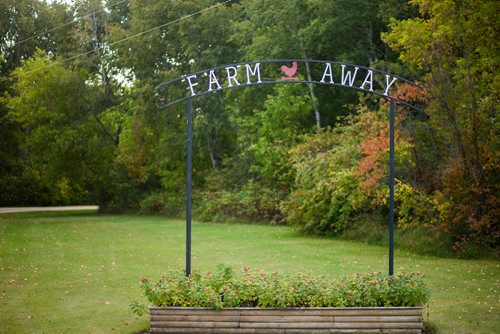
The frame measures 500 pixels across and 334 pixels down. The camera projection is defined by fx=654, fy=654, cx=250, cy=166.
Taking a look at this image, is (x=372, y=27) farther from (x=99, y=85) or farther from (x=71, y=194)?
(x=71, y=194)

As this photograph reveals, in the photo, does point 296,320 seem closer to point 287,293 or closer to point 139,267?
point 287,293

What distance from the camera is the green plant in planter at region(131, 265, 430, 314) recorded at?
28.6 ft

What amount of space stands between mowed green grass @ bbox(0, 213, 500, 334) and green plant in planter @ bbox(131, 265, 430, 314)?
821 millimetres

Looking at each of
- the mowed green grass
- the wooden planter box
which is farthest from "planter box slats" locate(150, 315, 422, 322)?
the mowed green grass

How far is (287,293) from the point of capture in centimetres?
870

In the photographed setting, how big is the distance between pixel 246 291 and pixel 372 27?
22651mm

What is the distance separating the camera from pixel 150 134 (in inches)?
1516

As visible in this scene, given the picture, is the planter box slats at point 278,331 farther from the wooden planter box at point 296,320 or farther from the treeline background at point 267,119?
the treeline background at point 267,119

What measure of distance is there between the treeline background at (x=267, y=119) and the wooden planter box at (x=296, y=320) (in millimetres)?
8486

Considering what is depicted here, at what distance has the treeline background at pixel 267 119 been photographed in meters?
17.2

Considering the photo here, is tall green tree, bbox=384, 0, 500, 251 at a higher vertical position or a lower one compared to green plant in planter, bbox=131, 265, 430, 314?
higher

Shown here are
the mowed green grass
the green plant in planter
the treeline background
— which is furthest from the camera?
the treeline background

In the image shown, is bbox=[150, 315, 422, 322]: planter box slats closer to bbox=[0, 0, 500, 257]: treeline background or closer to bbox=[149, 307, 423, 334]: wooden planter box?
bbox=[149, 307, 423, 334]: wooden planter box

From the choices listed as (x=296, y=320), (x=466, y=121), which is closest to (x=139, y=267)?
(x=296, y=320)
